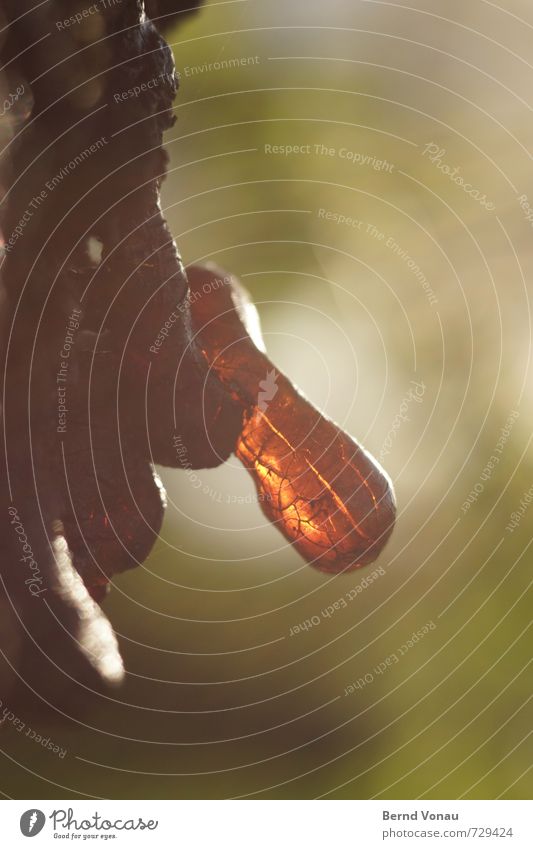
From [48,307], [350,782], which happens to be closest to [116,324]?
[48,307]

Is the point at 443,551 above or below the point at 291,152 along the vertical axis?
below

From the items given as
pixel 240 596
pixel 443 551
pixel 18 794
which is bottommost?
pixel 18 794
